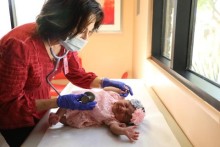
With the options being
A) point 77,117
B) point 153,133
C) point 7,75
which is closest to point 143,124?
point 153,133

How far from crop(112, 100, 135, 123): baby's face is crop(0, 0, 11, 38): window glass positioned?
7.93ft

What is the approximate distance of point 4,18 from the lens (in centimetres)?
299

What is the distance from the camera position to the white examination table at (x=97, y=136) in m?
0.90

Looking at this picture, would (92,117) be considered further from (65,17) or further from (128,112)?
(65,17)

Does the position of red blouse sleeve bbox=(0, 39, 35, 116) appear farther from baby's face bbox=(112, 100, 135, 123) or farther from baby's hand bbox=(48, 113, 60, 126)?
baby's face bbox=(112, 100, 135, 123)

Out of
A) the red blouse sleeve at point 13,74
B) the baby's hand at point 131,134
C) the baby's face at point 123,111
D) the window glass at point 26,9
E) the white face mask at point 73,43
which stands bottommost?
the baby's hand at point 131,134

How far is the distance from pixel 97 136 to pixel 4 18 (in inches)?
106

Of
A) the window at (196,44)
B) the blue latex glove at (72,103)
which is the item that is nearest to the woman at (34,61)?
the blue latex glove at (72,103)

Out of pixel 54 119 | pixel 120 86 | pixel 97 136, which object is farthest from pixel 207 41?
pixel 54 119

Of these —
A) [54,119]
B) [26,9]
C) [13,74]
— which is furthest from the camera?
[26,9]

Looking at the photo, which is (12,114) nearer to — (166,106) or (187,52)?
(166,106)

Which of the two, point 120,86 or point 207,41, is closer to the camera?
point 207,41

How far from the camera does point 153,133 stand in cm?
99

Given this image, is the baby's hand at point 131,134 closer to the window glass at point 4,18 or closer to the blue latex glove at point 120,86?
the blue latex glove at point 120,86
